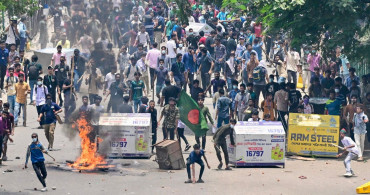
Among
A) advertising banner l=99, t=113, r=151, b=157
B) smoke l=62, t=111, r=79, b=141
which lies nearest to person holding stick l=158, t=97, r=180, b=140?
advertising banner l=99, t=113, r=151, b=157

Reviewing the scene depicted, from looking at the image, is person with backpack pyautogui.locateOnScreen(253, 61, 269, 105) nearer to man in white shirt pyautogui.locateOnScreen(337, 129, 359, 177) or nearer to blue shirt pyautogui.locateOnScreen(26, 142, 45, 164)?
man in white shirt pyautogui.locateOnScreen(337, 129, 359, 177)

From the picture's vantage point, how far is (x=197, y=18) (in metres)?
43.8

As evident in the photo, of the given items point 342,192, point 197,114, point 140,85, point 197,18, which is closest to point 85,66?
point 140,85

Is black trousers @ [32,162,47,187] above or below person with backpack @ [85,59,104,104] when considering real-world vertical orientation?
below

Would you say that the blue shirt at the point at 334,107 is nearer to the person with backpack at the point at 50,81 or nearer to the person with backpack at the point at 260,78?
the person with backpack at the point at 260,78

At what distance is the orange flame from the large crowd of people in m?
0.29

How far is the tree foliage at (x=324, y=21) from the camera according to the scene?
24469 mm

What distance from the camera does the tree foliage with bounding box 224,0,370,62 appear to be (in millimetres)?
24469

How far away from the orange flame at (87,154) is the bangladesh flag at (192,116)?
2.31 m

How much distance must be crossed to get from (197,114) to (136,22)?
13.4m

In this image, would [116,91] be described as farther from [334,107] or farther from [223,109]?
[334,107]

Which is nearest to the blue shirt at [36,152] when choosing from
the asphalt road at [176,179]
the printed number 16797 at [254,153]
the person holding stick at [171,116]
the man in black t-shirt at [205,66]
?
the asphalt road at [176,179]

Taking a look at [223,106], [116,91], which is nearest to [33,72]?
[116,91]

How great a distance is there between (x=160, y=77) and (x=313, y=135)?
7.12 metres
